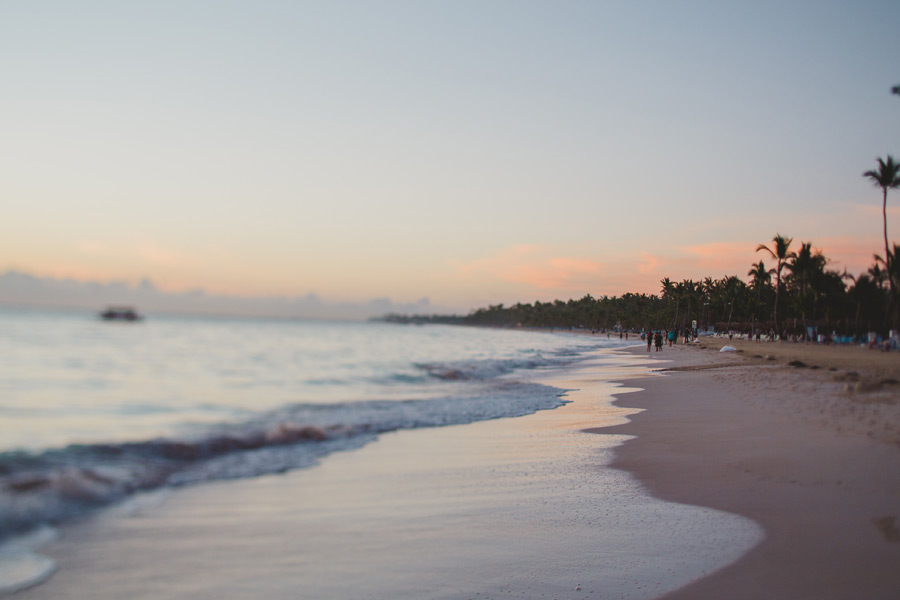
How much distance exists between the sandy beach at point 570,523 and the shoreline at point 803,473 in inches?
0.8

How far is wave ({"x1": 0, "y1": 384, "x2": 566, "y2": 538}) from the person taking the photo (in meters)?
8.15

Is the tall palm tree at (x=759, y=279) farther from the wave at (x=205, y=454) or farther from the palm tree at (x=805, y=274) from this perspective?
the wave at (x=205, y=454)

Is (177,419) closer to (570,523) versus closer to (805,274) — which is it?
(570,523)

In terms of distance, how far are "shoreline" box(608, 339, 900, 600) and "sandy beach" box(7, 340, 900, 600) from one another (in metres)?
0.02

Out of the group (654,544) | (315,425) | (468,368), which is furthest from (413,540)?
(468,368)

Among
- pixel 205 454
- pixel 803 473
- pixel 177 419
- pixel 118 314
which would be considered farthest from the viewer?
pixel 118 314

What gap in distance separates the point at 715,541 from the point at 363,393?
18.7 meters

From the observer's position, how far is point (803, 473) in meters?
6.41

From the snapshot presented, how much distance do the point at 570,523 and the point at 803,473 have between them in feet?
9.77

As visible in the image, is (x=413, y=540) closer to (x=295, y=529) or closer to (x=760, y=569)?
(x=295, y=529)

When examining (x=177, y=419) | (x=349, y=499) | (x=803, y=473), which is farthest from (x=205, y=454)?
(x=803, y=473)

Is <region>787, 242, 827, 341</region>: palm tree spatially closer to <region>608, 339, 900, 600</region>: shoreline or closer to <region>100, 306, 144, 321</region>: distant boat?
<region>608, 339, 900, 600</region>: shoreline

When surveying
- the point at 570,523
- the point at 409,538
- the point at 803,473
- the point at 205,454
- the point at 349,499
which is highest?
the point at 803,473

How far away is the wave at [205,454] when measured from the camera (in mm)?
8148
